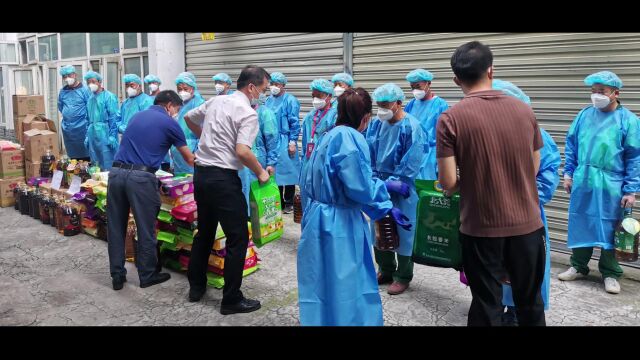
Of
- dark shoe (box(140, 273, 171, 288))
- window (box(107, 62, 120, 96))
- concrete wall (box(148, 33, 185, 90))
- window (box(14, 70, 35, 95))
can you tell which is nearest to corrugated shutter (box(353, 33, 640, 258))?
dark shoe (box(140, 273, 171, 288))

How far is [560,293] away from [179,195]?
11.9ft

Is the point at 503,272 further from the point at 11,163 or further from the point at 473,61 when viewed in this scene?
the point at 11,163

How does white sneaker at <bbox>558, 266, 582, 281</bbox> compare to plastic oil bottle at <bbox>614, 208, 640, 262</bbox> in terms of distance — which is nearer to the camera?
plastic oil bottle at <bbox>614, 208, 640, 262</bbox>

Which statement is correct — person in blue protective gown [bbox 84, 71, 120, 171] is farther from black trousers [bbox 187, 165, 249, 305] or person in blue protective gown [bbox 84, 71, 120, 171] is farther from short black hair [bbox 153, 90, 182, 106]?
black trousers [bbox 187, 165, 249, 305]

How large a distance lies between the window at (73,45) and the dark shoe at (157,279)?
10.4 m

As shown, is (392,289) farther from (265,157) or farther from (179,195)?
(265,157)

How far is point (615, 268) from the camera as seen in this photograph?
168 inches

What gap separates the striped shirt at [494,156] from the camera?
87.3 inches

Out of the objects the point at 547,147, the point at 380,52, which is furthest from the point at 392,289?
the point at 380,52

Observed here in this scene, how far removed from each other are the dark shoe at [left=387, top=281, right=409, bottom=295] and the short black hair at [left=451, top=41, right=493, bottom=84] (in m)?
2.32

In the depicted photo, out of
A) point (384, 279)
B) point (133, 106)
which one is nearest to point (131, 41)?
point (133, 106)

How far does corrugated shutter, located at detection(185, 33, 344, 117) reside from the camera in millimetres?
7664

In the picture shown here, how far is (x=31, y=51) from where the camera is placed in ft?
51.5

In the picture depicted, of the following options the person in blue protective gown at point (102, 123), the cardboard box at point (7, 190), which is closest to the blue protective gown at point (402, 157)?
the person in blue protective gown at point (102, 123)
